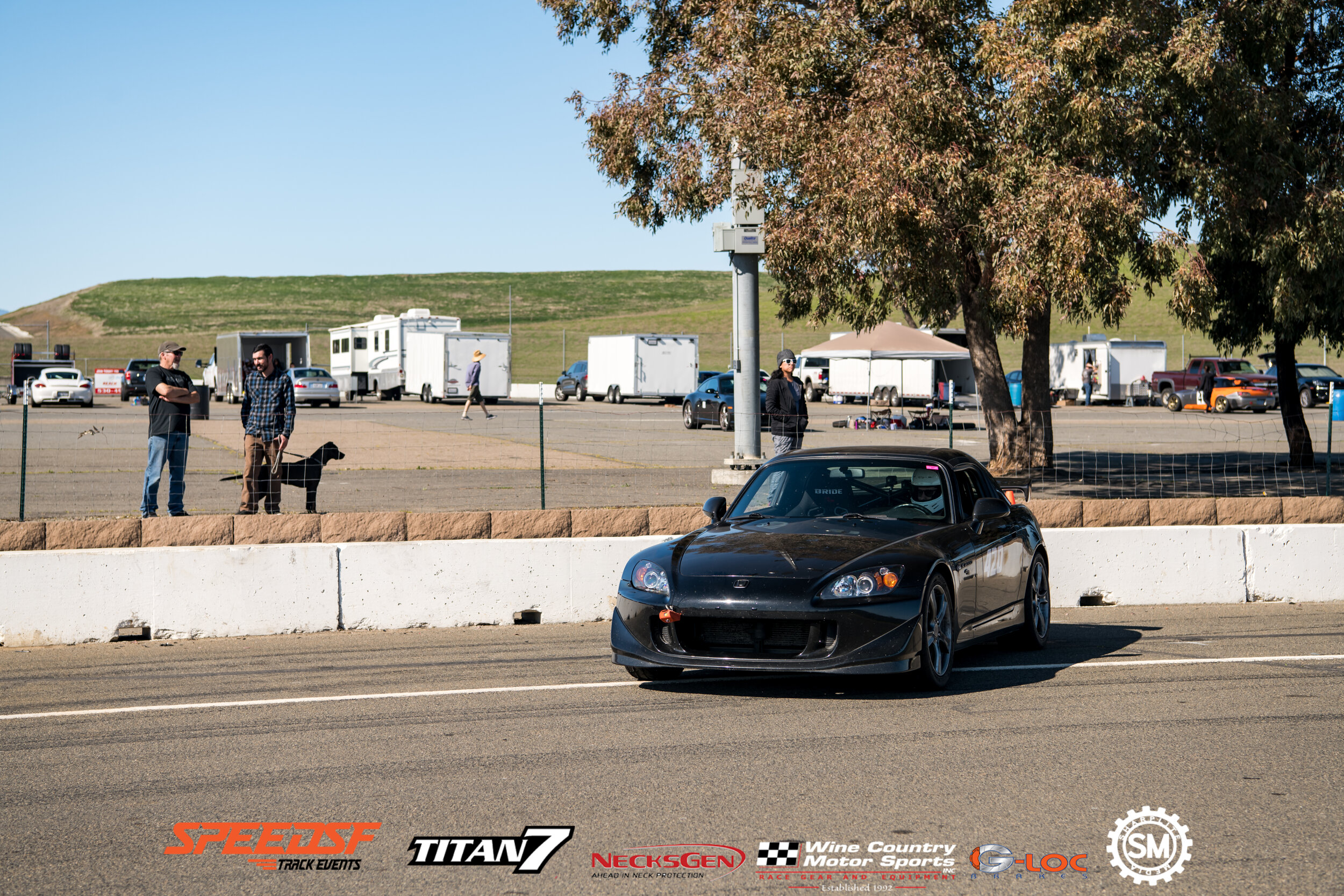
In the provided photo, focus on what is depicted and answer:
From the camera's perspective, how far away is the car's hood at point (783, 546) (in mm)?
7176

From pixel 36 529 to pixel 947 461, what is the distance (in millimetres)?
6415

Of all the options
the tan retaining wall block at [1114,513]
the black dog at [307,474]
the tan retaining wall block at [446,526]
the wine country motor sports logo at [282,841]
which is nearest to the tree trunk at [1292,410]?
the tan retaining wall block at [1114,513]

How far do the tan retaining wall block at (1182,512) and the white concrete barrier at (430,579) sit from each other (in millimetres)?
466

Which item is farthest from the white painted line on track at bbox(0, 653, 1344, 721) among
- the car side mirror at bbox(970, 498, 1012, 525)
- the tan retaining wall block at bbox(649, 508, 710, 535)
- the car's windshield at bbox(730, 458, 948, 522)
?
the tan retaining wall block at bbox(649, 508, 710, 535)

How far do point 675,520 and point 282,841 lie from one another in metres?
6.31

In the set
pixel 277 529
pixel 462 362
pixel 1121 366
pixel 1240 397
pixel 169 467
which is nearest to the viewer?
pixel 277 529

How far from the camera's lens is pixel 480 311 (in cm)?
12644

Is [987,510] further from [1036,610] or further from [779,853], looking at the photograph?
[779,853]

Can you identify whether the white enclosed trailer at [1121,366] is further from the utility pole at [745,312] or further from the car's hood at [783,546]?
the car's hood at [783,546]

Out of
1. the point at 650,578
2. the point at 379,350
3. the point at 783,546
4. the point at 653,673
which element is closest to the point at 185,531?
the point at 653,673

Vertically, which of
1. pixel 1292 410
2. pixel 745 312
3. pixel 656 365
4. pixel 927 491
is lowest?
pixel 927 491

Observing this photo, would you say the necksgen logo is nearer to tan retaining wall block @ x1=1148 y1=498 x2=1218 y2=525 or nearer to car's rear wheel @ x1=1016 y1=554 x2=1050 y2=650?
car's rear wheel @ x1=1016 y1=554 x2=1050 y2=650

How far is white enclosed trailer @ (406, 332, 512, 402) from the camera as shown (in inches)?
1823

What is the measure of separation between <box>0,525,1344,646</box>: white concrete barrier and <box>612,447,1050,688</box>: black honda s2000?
218 cm
